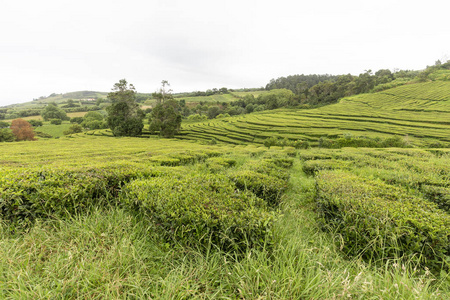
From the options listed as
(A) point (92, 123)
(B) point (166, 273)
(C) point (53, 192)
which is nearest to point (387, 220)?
(B) point (166, 273)

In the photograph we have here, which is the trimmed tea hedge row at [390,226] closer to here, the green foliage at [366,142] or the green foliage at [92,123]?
the green foliage at [366,142]

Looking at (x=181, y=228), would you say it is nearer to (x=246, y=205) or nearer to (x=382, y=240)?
(x=246, y=205)

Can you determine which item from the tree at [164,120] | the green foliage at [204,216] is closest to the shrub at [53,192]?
the green foliage at [204,216]

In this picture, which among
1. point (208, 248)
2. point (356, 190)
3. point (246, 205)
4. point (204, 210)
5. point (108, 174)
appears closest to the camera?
point (208, 248)

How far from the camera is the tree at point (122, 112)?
4078cm

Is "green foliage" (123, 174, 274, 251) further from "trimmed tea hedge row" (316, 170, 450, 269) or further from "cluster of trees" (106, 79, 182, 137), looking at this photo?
"cluster of trees" (106, 79, 182, 137)

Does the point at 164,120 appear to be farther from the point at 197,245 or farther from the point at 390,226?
the point at 390,226

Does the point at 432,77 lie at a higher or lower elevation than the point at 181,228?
higher

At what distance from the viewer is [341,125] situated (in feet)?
127

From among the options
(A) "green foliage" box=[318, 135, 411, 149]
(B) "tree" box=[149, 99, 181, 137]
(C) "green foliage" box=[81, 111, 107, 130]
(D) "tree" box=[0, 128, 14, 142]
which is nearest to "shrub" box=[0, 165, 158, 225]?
(A) "green foliage" box=[318, 135, 411, 149]

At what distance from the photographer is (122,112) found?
1654 inches

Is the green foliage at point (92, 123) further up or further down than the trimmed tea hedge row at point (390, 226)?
further up

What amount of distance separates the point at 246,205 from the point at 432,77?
120 m

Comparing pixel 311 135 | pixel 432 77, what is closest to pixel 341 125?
pixel 311 135
